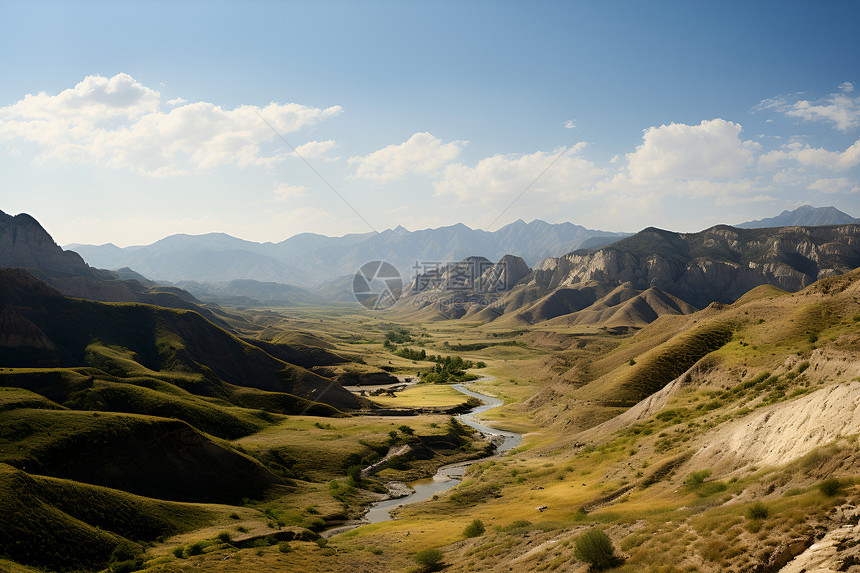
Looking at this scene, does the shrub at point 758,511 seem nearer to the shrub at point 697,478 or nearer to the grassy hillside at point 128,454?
the shrub at point 697,478

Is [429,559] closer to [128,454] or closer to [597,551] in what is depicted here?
[597,551]

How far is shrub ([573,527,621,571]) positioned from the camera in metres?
22.4

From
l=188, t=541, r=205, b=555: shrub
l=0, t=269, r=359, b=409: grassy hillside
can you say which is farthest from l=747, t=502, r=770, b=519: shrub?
l=0, t=269, r=359, b=409: grassy hillside

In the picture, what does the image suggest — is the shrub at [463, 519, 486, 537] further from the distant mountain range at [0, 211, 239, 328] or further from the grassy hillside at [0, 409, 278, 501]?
the distant mountain range at [0, 211, 239, 328]

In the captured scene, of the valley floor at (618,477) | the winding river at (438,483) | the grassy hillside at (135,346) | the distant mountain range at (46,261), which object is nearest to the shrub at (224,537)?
the valley floor at (618,477)

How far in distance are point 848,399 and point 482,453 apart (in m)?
60.9

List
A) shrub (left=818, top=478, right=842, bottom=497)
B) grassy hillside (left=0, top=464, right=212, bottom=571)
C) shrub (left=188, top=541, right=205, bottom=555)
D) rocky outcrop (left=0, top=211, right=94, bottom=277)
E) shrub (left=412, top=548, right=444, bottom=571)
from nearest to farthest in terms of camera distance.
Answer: shrub (left=818, top=478, right=842, bottom=497) < grassy hillside (left=0, top=464, right=212, bottom=571) < shrub (left=412, top=548, right=444, bottom=571) < shrub (left=188, top=541, right=205, bottom=555) < rocky outcrop (left=0, top=211, right=94, bottom=277)

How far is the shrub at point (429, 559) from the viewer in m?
35.0

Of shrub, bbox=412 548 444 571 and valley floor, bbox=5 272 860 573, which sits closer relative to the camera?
valley floor, bbox=5 272 860 573

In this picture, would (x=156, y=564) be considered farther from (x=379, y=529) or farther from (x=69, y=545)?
(x=379, y=529)

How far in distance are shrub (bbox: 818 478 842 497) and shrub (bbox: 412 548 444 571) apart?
2550cm

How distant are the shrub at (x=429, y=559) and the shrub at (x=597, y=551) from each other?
15.2m

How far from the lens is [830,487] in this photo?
18969mm

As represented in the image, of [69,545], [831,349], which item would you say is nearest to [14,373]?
[69,545]
